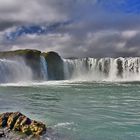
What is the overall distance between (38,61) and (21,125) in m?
72.5

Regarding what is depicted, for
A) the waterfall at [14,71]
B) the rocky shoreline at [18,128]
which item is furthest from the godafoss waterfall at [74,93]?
the rocky shoreline at [18,128]

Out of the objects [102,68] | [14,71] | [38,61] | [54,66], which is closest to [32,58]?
[38,61]

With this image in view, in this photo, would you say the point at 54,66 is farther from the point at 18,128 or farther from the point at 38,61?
the point at 18,128

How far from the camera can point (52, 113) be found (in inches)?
950

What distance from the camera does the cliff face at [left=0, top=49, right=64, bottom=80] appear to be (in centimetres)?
8675

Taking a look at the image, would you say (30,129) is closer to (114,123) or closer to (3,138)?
(3,138)

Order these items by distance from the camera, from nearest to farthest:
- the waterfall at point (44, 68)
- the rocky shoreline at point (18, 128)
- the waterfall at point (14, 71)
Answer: the rocky shoreline at point (18, 128) < the waterfall at point (14, 71) < the waterfall at point (44, 68)

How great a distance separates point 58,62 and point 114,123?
7643 centimetres

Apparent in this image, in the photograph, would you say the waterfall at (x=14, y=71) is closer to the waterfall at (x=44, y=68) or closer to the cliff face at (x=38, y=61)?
the cliff face at (x=38, y=61)

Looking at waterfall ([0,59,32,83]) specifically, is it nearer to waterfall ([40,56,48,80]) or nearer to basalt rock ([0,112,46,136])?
waterfall ([40,56,48,80])

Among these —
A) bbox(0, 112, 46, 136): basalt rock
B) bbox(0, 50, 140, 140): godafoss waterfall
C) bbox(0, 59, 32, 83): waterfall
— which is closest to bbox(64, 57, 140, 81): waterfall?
bbox(0, 50, 140, 140): godafoss waterfall

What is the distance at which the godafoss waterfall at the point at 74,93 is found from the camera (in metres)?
18.8

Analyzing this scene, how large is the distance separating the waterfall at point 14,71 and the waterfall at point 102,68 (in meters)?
15.3

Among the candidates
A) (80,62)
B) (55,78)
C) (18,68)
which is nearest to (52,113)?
(18,68)
